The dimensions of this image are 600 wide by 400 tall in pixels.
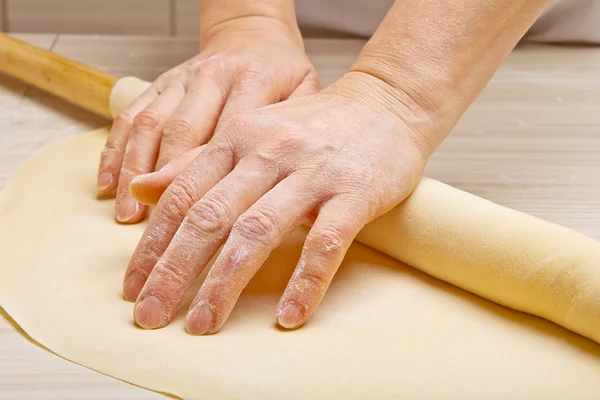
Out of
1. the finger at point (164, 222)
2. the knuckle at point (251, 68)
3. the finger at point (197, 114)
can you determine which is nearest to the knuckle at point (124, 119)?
the finger at point (197, 114)

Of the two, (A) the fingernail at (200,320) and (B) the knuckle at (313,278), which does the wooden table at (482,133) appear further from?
(B) the knuckle at (313,278)

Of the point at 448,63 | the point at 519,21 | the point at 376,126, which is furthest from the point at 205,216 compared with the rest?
the point at 519,21

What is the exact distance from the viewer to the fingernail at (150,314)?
918 millimetres

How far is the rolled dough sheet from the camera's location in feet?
2.75

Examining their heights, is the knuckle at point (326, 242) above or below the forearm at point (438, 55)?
below

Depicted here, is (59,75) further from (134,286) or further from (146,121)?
(134,286)

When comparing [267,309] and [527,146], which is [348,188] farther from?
[527,146]

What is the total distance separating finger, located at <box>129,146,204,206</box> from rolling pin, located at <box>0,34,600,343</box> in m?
0.28

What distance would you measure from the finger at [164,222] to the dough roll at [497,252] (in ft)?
0.83

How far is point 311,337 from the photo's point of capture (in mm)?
913

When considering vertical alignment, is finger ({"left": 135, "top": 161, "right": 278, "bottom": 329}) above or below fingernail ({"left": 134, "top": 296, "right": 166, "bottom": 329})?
above

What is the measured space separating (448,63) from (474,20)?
7 centimetres

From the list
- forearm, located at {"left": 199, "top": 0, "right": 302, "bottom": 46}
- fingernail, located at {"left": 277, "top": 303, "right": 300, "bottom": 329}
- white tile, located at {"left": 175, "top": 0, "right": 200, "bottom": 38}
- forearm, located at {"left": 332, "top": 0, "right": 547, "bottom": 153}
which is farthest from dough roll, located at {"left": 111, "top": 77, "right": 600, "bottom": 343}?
white tile, located at {"left": 175, "top": 0, "right": 200, "bottom": 38}

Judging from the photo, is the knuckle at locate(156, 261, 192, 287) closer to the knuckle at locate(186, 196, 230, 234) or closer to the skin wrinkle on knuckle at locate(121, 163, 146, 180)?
the knuckle at locate(186, 196, 230, 234)
